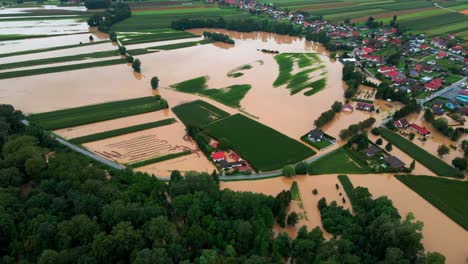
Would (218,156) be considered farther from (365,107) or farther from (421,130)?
(421,130)

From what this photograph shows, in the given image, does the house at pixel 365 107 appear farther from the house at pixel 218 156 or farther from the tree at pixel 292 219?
the tree at pixel 292 219

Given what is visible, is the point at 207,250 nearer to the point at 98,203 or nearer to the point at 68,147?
the point at 98,203

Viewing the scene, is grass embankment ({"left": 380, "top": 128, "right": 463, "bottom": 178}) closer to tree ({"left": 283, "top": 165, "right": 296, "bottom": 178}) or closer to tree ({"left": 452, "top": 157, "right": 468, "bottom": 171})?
tree ({"left": 452, "top": 157, "right": 468, "bottom": 171})

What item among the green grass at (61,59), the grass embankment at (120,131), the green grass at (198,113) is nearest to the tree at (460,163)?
the green grass at (198,113)

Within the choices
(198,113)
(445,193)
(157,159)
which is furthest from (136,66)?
(445,193)

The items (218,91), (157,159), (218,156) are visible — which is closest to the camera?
(218,156)

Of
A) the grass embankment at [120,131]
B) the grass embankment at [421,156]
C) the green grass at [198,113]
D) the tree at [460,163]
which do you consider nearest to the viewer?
the tree at [460,163]

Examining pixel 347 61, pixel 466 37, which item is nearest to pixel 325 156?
pixel 347 61
